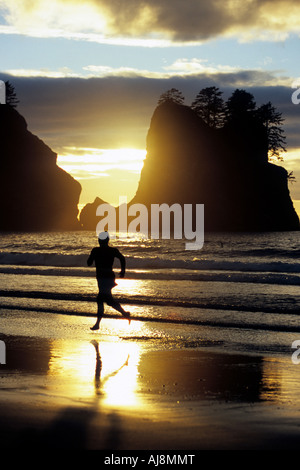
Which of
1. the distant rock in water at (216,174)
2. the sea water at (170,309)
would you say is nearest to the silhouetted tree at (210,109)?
the distant rock in water at (216,174)

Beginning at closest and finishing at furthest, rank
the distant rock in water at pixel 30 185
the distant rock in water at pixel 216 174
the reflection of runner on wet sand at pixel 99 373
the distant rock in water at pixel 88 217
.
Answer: the reflection of runner on wet sand at pixel 99 373 → the distant rock in water at pixel 216 174 → the distant rock in water at pixel 30 185 → the distant rock in water at pixel 88 217

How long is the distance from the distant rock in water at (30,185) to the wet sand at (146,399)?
120 m

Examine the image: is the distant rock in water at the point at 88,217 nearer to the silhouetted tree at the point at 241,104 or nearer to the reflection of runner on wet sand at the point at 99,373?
the silhouetted tree at the point at 241,104

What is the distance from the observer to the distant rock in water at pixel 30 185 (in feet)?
424

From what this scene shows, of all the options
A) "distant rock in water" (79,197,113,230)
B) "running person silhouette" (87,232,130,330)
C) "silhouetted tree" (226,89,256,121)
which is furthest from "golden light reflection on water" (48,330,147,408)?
"distant rock in water" (79,197,113,230)

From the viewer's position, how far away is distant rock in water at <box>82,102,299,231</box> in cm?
11825

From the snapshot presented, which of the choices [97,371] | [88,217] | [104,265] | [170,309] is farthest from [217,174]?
[97,371]

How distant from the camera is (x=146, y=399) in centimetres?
658

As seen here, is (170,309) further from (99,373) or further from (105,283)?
(99,373)

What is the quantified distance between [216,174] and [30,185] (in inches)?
1635

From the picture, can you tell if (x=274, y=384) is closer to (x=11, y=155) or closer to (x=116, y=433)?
(x=116, y=433)

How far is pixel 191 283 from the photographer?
22.9 metres

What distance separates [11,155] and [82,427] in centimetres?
13443
